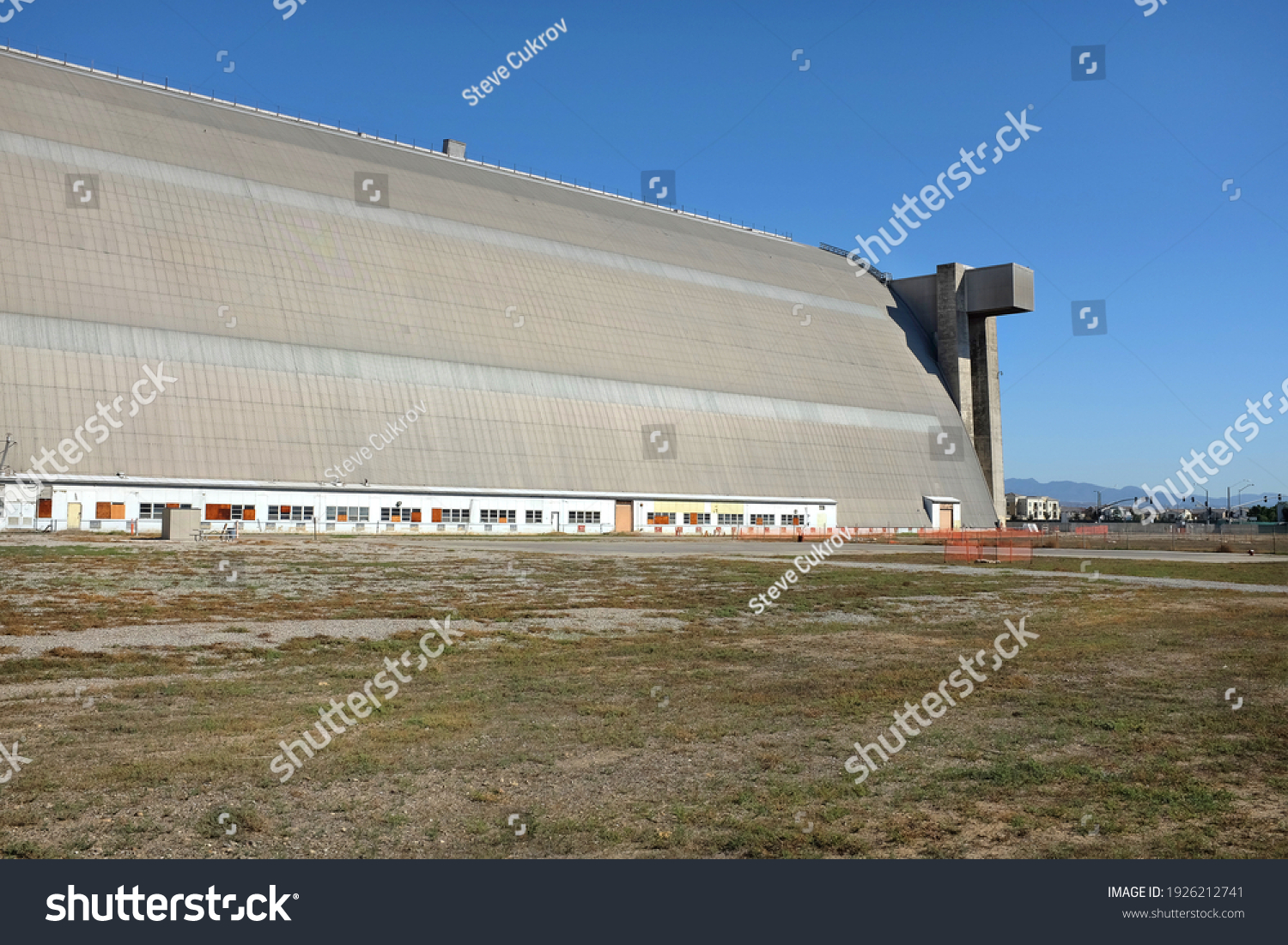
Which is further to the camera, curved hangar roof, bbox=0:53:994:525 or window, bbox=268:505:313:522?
window, bbox=268:505:313:522

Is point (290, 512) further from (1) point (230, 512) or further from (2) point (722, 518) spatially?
(2) point (722, 518)

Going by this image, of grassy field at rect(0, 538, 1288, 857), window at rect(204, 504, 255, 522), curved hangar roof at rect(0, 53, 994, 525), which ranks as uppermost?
curved hangar roof at rect(0, 53, 994, 525)

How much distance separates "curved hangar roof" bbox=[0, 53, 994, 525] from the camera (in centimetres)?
5678

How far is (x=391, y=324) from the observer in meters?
67.9

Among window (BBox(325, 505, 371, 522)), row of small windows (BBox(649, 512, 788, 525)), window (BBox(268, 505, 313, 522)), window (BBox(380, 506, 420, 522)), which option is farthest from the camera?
row of small windows (BBox(649, 512, 788, 525))

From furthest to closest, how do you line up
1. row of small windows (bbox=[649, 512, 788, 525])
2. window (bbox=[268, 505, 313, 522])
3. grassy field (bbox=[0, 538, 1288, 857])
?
row of small windows (bbox=[649, 512, 788, 525]) → window (bbox=[268, 505, 313, 522]) → grassy field (bbox=[0, 538, 1288, 857])

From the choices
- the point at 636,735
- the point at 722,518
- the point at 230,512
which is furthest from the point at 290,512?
the point at 636,735

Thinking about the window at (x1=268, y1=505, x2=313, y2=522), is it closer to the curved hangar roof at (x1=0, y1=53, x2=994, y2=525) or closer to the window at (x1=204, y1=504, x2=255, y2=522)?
the window at (x1=204, y1=504, x2=255, y2=522)

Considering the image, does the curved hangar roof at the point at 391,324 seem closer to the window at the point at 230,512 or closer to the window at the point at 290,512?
the window at the point at 290,512

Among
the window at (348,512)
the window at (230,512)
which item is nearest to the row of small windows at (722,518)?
the window at (348,512)

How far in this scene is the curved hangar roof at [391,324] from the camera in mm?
56781

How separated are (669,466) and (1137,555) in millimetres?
36604

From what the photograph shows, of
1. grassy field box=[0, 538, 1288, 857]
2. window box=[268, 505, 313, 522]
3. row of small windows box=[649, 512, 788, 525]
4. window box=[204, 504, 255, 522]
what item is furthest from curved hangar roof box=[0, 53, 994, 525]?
grassy field box=[0, 538, 1288, 857]

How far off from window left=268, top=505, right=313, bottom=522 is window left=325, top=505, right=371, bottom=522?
125 centimetres
